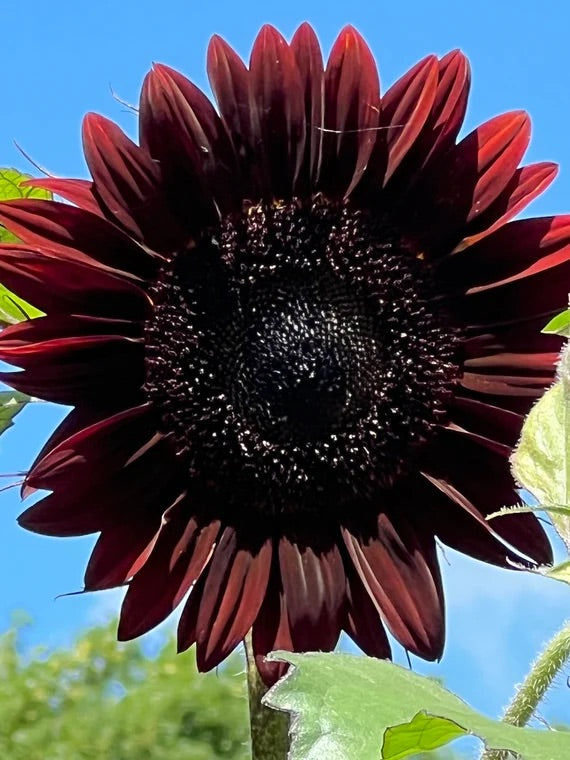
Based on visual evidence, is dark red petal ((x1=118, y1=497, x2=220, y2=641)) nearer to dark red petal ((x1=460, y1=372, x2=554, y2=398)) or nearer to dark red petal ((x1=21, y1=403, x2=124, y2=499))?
dark red petal ((x1=21, y1=403, x2=124, y2=499))

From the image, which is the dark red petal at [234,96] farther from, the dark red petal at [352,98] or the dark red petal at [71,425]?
the dark red petal at [71,425]

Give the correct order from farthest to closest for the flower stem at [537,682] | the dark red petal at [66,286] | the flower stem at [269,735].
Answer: the dark red petal at [66,286] < the flower stem at [269,735] < the flower stem at [537,682]

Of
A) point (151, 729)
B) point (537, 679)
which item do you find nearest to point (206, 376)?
point (537, 679)

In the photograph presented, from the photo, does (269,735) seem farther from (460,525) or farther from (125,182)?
(125,182)

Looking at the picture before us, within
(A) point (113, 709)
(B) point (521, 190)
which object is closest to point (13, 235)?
(B) point (521, 190)

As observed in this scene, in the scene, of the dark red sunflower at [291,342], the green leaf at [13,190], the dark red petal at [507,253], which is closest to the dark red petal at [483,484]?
the dark red sunflower at [291,342]

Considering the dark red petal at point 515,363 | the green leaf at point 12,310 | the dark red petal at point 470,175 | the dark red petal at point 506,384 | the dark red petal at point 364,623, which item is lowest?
the dark red petal at point 364,623

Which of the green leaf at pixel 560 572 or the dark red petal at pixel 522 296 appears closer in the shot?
the green leaf at pixel 560 572

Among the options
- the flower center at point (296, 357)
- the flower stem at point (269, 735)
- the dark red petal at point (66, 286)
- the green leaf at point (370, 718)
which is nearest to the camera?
the green leaf at point (370, 718)
